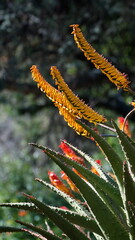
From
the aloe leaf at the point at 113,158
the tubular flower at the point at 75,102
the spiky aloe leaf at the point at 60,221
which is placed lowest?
the spiky aloe leaf at the point at 60,221

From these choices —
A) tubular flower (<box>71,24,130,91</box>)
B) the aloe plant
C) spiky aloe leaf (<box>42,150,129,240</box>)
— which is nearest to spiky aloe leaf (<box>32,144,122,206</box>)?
the aloe plant

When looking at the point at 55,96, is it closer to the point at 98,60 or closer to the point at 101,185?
the point at 98,60

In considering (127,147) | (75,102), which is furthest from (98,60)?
(127,147)

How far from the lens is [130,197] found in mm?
1663

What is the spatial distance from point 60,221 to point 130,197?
0.24 m

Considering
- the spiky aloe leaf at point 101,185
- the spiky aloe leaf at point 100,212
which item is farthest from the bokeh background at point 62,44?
the spiky aloe leaf at point 100,212

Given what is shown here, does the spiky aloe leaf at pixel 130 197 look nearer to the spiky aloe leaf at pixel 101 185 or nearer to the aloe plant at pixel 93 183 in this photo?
the aloe plant at pixel 93 183

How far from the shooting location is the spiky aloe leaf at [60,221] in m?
1.66

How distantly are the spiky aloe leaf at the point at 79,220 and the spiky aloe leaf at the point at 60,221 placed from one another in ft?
0.13

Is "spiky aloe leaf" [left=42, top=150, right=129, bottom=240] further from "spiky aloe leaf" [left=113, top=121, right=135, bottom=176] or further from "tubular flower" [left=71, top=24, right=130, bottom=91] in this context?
"tubular flower" [left=71, top=24, right=130, bottom=91]

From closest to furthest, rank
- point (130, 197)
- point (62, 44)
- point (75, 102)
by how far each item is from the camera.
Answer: point (130, 197) → point (75, 102) → point (62, 44)

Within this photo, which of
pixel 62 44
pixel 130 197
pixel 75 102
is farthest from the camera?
pixel 62 44

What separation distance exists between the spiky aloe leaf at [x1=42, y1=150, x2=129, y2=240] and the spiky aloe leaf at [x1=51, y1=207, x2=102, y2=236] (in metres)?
0.11

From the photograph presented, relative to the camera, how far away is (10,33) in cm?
894
